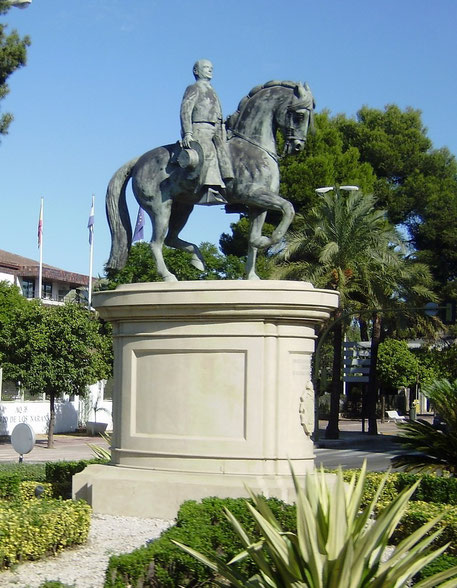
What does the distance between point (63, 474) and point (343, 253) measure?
24.3 meters

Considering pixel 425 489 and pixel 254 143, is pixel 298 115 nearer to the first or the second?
pixel 254 143

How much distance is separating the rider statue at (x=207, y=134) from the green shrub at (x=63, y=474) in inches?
144

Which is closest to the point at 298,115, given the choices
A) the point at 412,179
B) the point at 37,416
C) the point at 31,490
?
the point at 31,490

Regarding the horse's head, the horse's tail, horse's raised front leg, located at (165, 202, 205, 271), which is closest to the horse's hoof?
horse's raised front leg, located at (165, 202, 205, 271)

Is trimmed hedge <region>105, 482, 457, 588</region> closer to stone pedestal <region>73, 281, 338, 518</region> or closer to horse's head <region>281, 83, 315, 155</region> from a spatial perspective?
stone pedestal <region>73, 281, 338, 518</region>

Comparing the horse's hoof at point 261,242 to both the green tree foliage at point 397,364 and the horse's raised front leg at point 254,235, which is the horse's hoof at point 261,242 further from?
the green tree foliage at point 397,364

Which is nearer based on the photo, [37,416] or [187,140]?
[187,140]

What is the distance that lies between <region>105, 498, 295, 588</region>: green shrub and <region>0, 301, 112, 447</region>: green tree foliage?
84.8ft

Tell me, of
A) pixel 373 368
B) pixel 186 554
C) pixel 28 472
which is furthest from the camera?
pixel 373 368

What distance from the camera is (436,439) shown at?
1202 centimetres

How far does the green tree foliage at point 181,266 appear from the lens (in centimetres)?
3581

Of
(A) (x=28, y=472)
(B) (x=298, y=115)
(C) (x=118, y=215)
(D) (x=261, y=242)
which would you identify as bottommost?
(A) (x=28, y=472)

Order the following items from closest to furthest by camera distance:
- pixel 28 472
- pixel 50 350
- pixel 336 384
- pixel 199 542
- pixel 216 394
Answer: pixel 199 542
pixel 216 394
pixel 28 472
pixel 50 350
pixel 336 384

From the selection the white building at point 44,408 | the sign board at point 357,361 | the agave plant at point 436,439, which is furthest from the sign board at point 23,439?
the sign board at point 357,361
